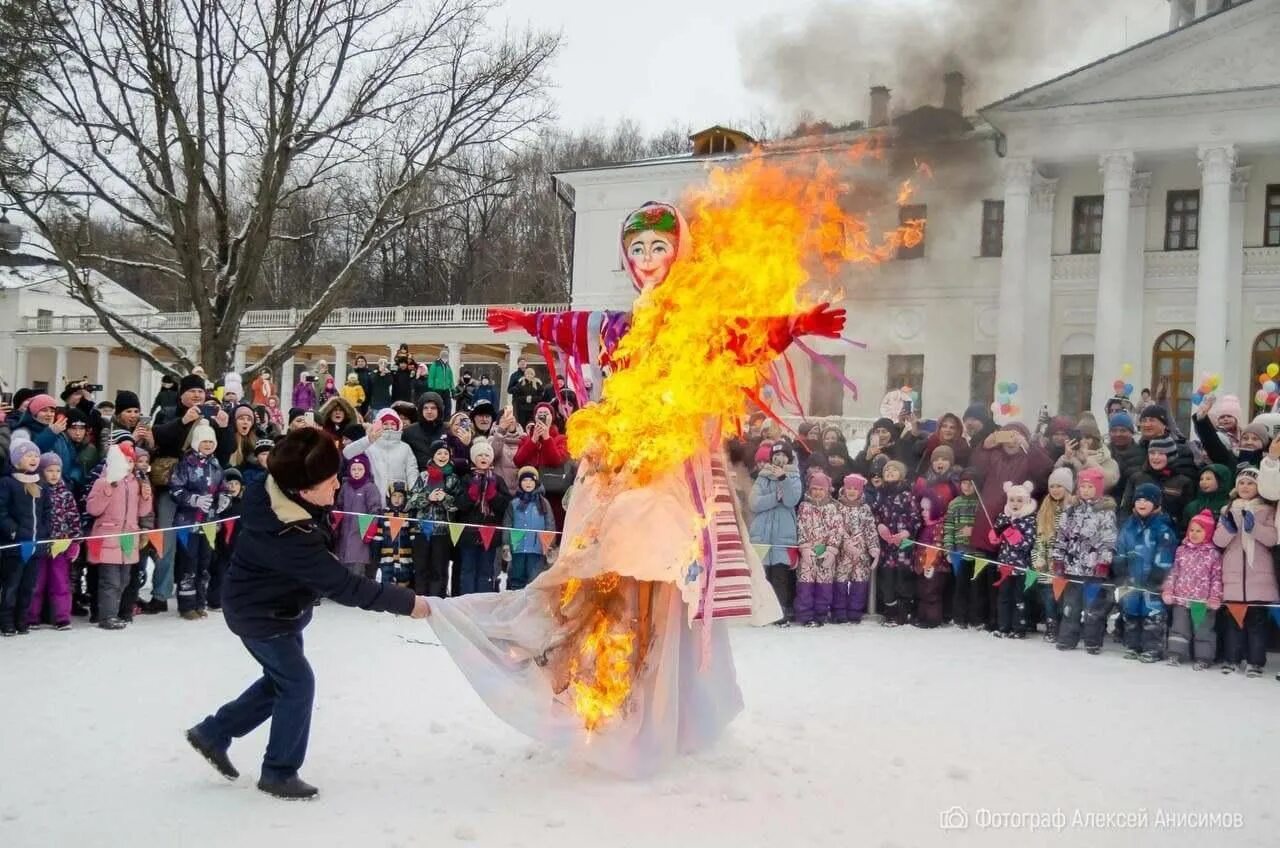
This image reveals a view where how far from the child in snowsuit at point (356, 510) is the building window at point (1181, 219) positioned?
922 inches

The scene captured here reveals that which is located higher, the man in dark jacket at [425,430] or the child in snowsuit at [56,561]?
the man in dark jacket at [425,430]

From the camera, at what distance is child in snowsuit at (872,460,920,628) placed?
9.67 meters

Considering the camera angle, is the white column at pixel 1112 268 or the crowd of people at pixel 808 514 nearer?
the crowd of people at pixel 808 514

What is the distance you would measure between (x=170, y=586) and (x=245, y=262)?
10.1 m

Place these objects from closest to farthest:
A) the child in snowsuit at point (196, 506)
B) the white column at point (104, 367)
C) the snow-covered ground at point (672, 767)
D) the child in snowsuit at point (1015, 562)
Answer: the snow-covered ground at point (672, 767), the child in snowsuit at point (196, 506), the child in snowsuit at point (1015, 562), the white column at point (104, 367)

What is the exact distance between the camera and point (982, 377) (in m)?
25.5

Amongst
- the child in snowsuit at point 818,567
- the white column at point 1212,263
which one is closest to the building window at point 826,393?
the child in snowsuit at point 818,567

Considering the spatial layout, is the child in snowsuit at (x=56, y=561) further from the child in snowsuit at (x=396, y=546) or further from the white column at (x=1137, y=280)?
the white column at (x=1137, y=280)

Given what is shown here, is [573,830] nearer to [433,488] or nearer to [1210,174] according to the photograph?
[433,488]

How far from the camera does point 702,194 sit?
5.23 m

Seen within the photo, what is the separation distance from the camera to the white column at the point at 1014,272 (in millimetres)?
25000

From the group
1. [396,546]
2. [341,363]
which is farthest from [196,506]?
[341,363]

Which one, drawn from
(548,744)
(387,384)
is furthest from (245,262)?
(548,744)

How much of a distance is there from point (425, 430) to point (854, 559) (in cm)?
455
